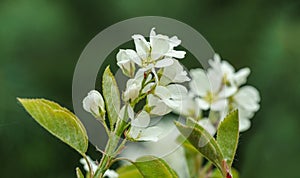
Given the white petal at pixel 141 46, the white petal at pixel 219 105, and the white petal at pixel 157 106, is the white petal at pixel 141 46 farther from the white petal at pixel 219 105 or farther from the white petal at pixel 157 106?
the white petal at pixel 219 105

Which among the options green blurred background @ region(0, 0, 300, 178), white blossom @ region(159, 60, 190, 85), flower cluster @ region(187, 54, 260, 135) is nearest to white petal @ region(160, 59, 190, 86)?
white blossom @ region(159, 60, 190, 85)

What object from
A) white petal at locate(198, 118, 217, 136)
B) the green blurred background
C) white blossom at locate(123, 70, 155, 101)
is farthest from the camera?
the green blurred background

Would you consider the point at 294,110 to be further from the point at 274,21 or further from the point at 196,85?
the point at 196,85

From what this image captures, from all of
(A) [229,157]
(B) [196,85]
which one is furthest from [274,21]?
(A) [229,157]

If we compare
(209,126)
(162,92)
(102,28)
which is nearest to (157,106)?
(162,92)

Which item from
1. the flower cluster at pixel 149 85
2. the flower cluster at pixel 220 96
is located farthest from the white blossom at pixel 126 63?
the flower cluster at pixel 220 96

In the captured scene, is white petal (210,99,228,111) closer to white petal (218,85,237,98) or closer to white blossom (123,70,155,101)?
white petal (218,85,237,98)
